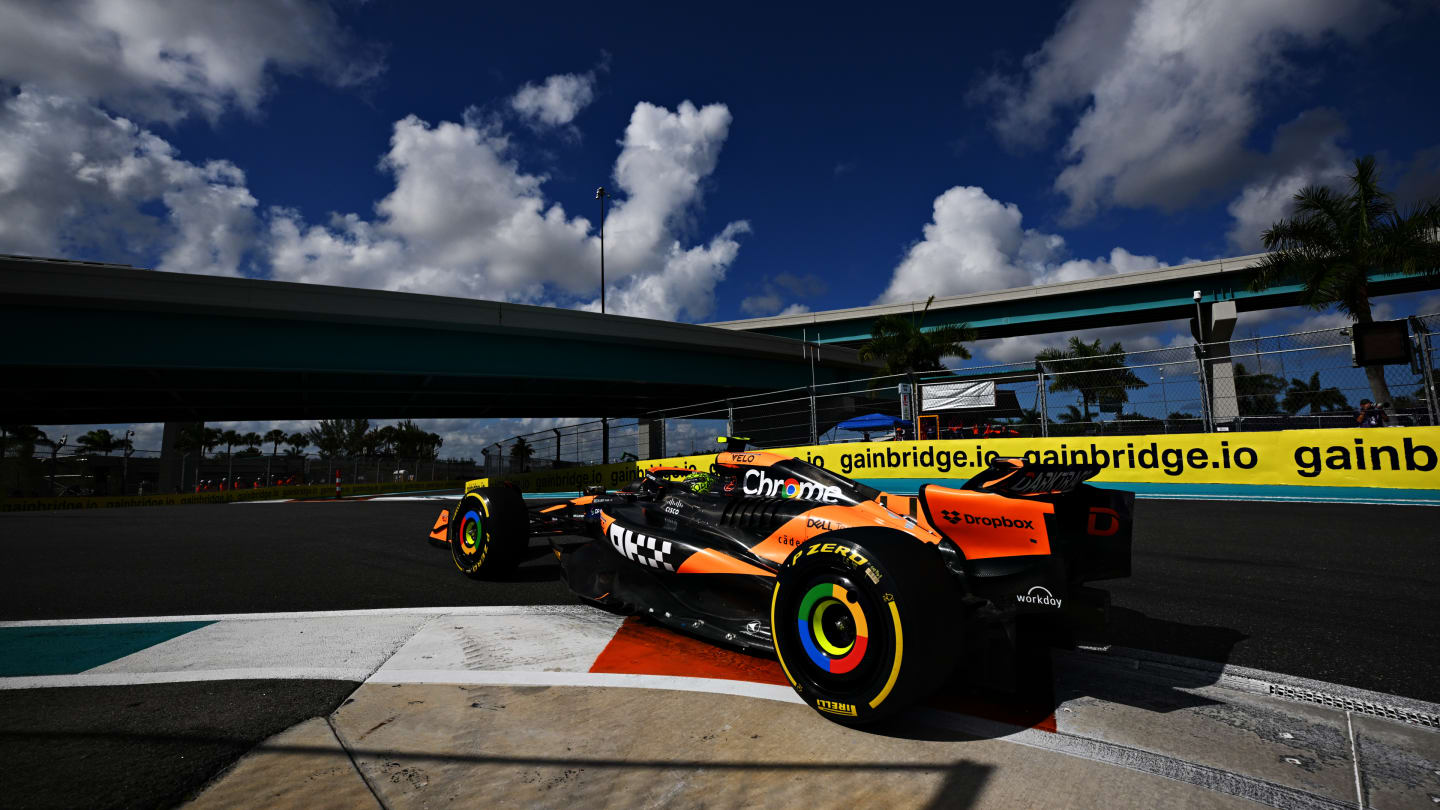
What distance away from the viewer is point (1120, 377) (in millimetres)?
11539

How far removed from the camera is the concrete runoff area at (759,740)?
6.44 ft

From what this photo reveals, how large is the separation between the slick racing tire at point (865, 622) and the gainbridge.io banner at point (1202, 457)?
528cm

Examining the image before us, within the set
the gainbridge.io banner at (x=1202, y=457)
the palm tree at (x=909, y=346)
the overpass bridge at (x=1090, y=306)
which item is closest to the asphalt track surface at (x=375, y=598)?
the gainbridge.io banner at (x=1202, y=457)

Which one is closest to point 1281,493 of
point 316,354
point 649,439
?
point 649,439

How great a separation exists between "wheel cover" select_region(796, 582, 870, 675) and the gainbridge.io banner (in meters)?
5.30

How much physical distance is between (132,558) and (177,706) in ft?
18.8

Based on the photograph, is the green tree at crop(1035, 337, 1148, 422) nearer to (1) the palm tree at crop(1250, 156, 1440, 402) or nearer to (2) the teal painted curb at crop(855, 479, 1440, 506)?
(2) the teal painted curb at crop(855, 479, 1440, 506)

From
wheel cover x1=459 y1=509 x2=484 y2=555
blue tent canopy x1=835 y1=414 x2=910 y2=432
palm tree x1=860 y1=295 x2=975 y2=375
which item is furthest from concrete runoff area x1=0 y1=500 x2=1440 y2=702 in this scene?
palm tree x1=860 y1=295 x2=975 y2=375

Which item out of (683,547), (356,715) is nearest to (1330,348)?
(683,547)

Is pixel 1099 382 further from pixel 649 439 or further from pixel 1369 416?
pixel 649 439

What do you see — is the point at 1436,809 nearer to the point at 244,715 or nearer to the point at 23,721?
the point at 244,715

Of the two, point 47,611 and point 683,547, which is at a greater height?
point 683,547

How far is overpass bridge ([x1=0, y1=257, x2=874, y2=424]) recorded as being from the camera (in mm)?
16016

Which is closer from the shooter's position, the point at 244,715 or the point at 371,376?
the point at 244,715
